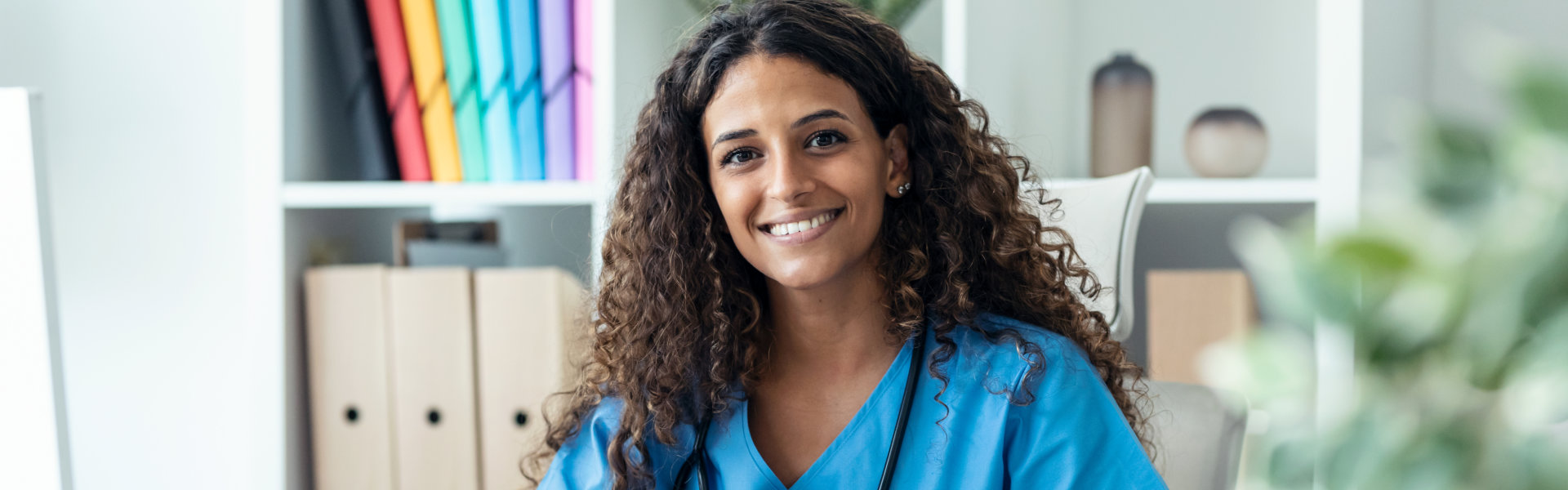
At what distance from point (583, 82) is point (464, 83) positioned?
0.17m

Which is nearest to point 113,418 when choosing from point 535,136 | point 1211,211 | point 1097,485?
point 535,136

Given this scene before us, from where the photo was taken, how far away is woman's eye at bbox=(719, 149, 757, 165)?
1.07 m

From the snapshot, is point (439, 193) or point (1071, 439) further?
point (439, 193)

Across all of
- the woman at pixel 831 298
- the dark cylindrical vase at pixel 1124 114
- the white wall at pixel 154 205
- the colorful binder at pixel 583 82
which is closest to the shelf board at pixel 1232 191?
the dark cylindrical vase at pixel 1124 114

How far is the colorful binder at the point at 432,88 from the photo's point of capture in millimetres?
1472

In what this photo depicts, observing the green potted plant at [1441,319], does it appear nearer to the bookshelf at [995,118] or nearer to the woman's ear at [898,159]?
the woman's ear at [898,159]

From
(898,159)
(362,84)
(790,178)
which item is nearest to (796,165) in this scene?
(790,178)

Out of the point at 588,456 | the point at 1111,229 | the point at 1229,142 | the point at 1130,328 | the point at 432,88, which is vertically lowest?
the point at 588,456

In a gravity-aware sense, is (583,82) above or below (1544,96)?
above

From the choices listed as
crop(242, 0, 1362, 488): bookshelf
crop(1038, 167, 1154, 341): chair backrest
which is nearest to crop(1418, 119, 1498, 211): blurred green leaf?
crop(1038, 167, 1154, 341): chair backrest

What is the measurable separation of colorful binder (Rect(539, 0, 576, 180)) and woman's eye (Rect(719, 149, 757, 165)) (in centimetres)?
48

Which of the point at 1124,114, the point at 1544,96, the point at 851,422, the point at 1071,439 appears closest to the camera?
the point at 1544,96

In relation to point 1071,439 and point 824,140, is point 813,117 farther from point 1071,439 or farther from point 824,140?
point 1071,439

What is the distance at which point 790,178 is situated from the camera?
1015mm
